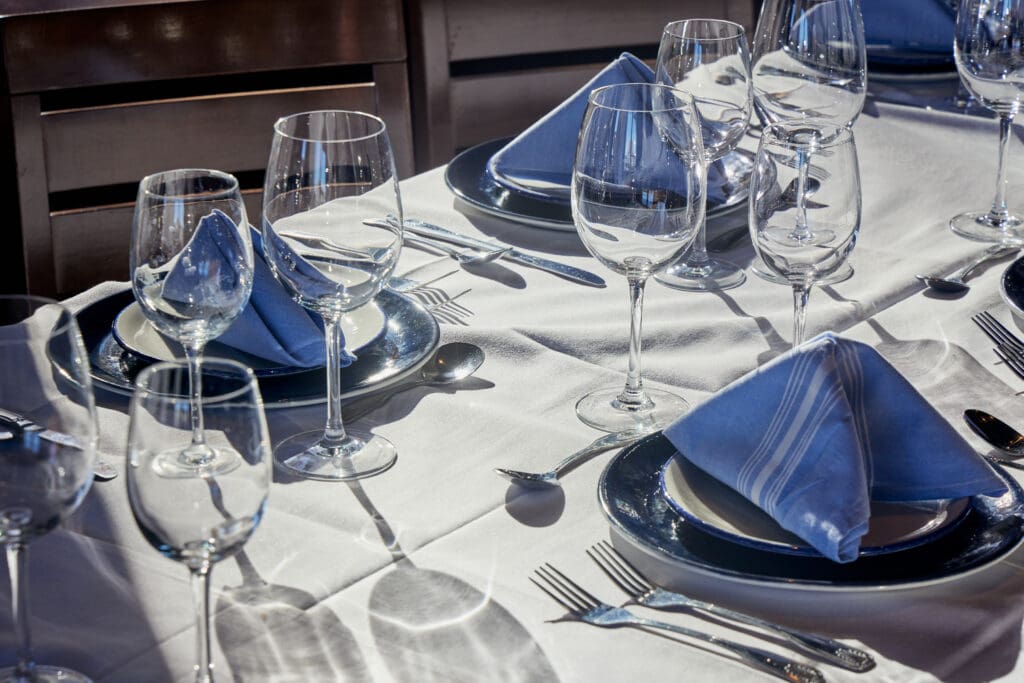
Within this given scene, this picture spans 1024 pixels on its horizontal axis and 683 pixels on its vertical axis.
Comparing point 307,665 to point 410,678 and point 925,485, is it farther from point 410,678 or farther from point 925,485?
point 925,485

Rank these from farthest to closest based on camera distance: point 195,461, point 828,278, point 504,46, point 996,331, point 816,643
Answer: point 504,46 → point 828,278 → point 996,331 → point 816,643 → point 195,461

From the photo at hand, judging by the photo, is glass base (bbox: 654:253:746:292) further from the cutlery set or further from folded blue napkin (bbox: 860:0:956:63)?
folded blue napkin (bbox: 860:0:956:63)

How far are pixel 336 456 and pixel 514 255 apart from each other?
0.45 meters

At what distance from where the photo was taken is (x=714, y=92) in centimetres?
133

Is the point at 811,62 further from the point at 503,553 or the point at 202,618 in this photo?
the point at 202,618

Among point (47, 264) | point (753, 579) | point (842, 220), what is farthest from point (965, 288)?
point (47, 264)

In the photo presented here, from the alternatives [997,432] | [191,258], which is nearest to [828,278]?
[997,432]

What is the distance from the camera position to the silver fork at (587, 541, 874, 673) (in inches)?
28.4

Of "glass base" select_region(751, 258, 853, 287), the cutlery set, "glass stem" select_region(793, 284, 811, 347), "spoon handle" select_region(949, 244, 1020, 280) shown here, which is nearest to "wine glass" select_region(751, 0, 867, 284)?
"glass base" select_region(751, 258, 853, 287)

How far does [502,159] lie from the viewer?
1498 millimetres

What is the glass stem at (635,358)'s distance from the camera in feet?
3.37

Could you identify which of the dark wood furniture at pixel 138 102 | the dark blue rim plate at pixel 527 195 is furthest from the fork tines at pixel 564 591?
the dark wood furniture at pixel 138 102

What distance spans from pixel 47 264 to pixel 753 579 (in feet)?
4.80

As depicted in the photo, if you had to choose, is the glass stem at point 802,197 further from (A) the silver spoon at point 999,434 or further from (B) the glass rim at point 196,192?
(B) the glass rim at point 196,192
